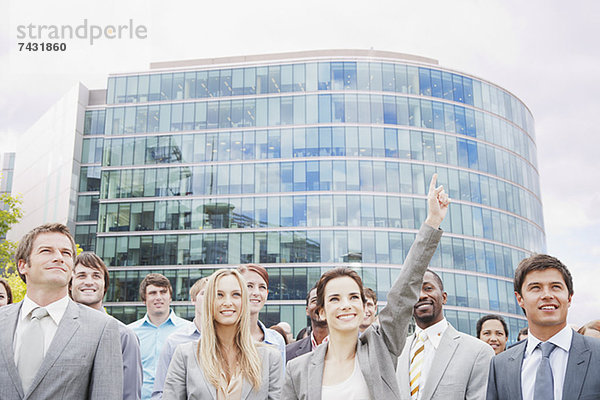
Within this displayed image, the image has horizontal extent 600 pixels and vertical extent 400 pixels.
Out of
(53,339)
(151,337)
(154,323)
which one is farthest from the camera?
(154,323)

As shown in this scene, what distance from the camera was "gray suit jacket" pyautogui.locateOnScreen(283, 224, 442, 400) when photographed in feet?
11.8

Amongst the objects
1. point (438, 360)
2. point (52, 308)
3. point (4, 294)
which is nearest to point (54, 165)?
point (4, 294)

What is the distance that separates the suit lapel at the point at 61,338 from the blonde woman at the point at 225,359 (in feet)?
2.58

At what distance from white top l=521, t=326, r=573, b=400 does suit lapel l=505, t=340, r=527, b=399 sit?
0.03 metres

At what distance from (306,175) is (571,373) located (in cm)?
4183

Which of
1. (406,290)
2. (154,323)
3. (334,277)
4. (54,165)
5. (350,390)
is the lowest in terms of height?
(350,390)

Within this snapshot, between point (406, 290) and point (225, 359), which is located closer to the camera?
point (406, 290)

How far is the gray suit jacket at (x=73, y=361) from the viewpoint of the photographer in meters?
3.54

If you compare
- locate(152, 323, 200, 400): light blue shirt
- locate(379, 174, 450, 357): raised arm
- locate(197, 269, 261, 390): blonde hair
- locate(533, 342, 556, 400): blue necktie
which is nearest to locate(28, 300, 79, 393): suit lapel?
locate(197, 269, 261, 390): blonde hair

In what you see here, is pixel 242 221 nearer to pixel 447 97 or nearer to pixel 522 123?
pixel 447 97

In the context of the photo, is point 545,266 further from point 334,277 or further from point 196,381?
point 196,381

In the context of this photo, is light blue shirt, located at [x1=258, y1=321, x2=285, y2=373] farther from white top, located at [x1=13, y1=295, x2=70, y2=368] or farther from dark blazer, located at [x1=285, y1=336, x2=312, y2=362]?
white top, located at [x1=13, y1=295, x2=70, y2=368]

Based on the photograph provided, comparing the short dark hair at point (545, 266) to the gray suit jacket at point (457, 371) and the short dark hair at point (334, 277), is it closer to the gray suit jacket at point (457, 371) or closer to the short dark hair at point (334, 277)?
the gray suit jacket at point (457, 371)

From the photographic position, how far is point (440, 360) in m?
4.39
